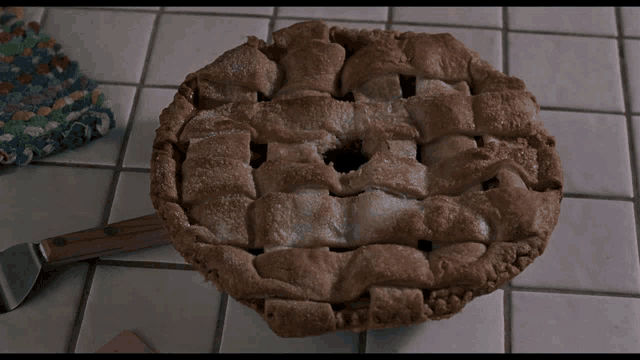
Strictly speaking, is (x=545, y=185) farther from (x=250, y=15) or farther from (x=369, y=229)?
(x=250, y=15)

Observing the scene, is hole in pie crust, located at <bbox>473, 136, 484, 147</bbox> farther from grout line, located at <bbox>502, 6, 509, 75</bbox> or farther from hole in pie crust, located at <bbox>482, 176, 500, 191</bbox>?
grout line, located at <bbox>502, 6, 509, 75</bbox>

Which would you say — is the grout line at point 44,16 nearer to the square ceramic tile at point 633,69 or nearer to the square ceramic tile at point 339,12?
the square ceramic tile at point 339,12

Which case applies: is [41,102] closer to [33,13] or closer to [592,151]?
[33,13]

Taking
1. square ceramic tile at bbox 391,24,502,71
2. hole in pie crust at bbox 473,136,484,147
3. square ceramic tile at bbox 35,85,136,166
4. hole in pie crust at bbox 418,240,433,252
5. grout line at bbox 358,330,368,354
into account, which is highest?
square ceramic tile at bbox 391,24,502,71

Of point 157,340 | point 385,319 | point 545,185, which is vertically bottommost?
point 157,340

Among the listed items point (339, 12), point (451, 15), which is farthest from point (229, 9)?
point (451, 15)

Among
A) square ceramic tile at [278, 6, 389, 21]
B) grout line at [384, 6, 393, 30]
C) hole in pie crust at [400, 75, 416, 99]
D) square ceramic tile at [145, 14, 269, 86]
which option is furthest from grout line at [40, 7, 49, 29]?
hole in pie crust at [400, 75, 416, 99]

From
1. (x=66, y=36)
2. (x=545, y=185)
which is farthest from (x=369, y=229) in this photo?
(x=66, y=36)
